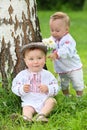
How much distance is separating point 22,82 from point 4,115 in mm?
435

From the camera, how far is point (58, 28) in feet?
22.8

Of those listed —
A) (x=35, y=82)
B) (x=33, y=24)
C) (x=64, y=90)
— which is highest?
(x=33, y=24)

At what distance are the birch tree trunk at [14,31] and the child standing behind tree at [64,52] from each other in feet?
0.97

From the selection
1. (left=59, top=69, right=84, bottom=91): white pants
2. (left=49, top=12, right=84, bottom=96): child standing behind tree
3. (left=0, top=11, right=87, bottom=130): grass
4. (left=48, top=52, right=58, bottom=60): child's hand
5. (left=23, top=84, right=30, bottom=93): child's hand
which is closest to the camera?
(left=0, top=11, right=87, bottom=130): grass

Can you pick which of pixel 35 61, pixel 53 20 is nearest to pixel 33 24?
pixel 53 20

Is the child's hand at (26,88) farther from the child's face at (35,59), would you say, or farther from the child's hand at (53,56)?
the child's hand at (53,56)

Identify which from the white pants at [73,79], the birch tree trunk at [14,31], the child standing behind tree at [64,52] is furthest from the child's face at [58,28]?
the white pants at [73,79]

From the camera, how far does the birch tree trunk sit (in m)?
6.72

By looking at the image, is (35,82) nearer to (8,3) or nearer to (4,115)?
(4,115)

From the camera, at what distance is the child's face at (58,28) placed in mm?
6906

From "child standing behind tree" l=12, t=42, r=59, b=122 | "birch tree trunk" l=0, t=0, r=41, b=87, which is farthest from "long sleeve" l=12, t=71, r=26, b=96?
"birch tree trunk" l=0, t=0, r=41, b=87

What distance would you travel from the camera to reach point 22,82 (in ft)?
20.8

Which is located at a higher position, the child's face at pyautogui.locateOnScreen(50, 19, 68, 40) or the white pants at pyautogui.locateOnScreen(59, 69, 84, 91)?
the child's face at pyautogui.locateOnScreen(50, 19, 68, 40)

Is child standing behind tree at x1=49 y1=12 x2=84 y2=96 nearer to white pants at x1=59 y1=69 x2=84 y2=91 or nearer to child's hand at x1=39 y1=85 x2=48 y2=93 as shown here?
white pants at x1=59 y1=69 x2=84 y2=91
